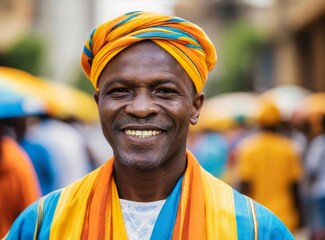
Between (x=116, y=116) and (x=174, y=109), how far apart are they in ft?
0.77

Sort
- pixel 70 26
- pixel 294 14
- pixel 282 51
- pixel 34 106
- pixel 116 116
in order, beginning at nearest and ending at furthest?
pixel 116 116 → pixel 34 106 → pixel 294 14 → pixel 282 51 → pixel 70 26

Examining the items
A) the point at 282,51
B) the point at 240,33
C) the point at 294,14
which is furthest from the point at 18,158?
the point at 240,33

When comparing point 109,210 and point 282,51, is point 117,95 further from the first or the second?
point 282,51

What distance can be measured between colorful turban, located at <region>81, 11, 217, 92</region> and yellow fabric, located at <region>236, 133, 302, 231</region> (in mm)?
4689

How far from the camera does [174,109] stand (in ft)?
9.37

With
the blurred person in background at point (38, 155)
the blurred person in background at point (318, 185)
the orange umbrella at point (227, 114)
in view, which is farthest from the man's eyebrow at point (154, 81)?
the orange umbrella at point (227, 114)

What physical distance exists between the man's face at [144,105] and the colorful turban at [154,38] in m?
0.04

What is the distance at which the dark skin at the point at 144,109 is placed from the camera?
2824 mm

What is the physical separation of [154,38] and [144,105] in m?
0.28

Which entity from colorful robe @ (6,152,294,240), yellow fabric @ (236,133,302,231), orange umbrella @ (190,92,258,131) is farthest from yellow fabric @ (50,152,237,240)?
orange umbrella @ (190,92,258,131)

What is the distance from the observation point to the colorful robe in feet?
9.07

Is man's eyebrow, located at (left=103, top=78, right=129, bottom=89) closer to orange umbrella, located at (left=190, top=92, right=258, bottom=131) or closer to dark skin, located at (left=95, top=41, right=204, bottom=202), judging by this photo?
dark skin, located at (left=95, top=41, right=204, bottom=202)

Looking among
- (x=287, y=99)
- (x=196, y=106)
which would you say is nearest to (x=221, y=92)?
(x=287, y=99)

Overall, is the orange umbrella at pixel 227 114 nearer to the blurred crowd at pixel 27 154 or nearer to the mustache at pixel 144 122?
the blurred crowd at pixel 27 154
